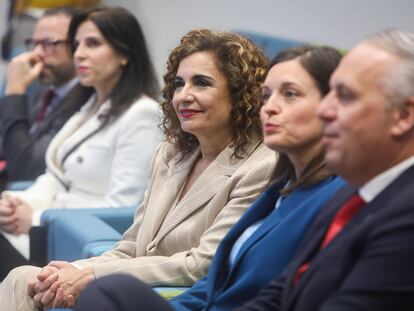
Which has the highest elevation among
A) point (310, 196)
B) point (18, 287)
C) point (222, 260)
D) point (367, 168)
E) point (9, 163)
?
point (367, 168)

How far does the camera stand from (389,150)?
1.77 meters

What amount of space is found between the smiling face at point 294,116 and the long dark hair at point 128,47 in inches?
62.4

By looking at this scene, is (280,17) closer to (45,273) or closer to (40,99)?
(40,99)

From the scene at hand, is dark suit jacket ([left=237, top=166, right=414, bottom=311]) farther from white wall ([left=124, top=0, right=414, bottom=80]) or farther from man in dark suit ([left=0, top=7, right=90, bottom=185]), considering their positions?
man in dark suit ([left=0, top=7, right=90, bottom=185])

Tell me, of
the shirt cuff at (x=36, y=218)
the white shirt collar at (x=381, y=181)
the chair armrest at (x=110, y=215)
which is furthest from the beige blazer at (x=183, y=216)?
the shirt cuff at (x=36, y=218)

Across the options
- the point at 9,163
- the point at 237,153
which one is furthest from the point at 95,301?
the point at 9,163

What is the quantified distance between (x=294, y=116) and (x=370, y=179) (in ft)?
1.28

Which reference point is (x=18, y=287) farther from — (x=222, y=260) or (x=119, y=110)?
(x=119, y=110)

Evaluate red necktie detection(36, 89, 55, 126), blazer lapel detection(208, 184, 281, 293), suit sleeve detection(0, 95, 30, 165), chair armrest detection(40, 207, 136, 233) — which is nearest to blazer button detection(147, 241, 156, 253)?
blazer lapel detection(208, 184, 281, 293)

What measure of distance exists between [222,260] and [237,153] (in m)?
0.45

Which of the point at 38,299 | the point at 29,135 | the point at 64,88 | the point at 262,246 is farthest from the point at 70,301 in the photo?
the point at 64,88

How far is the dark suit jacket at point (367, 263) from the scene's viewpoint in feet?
5.31

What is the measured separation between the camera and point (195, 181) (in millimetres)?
2750

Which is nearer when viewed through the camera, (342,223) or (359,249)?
(359,249)
